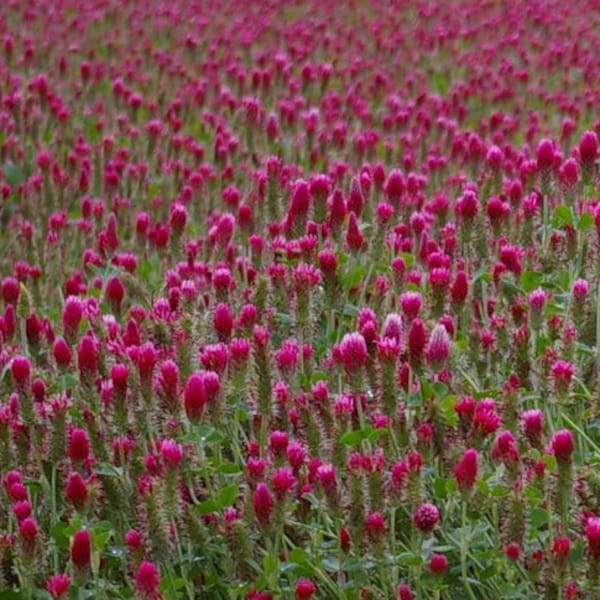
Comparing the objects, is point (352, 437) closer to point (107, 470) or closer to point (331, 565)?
point (331, 565)

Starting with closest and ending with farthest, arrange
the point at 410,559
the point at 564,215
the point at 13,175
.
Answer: the point at 410,559 → the point at 564,215 → the point at 13,175

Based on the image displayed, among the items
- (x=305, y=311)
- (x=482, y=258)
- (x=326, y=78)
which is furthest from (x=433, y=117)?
(x=305, y=311)

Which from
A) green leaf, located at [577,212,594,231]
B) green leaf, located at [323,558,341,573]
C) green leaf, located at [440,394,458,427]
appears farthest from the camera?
green leaf, located at [577,212,594,231]

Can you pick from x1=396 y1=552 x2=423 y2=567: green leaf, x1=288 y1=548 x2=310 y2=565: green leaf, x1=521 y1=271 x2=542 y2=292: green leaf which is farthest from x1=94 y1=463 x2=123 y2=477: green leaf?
x1=521 y1=271 x2=542 y2=292: green leaf

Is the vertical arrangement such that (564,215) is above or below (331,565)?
above

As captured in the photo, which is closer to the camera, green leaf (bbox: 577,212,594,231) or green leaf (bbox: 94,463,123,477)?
green leaf (bbox: 94,463,123,477)

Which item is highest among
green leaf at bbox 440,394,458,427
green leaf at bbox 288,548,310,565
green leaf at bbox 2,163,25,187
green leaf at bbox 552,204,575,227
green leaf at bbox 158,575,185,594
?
green leaf at bbox 552,204,575,227

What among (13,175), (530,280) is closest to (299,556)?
(530,280)

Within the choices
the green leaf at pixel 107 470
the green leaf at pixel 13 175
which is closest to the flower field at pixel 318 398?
the green leaf at pixel 107 470

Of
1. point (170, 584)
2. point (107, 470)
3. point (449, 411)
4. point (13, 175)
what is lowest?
point (13, 175)

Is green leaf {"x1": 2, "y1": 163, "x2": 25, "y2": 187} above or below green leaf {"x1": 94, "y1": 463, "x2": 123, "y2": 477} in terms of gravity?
below

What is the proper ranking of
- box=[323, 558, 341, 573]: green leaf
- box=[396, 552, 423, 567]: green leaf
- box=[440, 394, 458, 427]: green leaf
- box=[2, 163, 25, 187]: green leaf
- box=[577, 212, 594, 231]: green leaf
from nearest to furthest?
box=[396, 552, 423, 567]: green leaf → box=[323, 558, 341, 573]: green leaf → box=[440, 394, 458, 427]: green leaf → box=[577, 212, 594, 231]: green leaf → box=[2, 163, 25, 187]: green leaf

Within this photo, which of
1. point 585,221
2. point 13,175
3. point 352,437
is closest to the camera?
point 352,437

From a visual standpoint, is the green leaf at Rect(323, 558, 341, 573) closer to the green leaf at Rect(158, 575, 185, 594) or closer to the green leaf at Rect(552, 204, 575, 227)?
the green leaf at Rect(158, 575, 185, 594)
